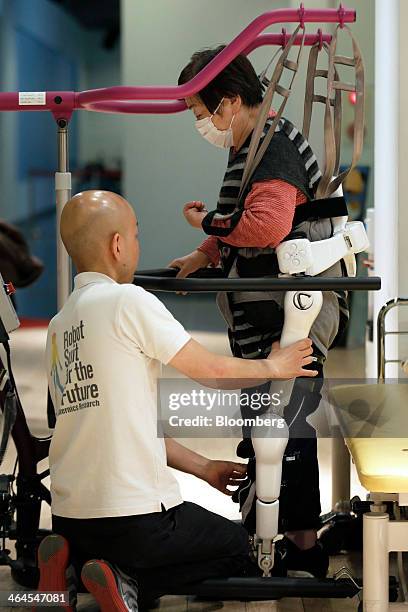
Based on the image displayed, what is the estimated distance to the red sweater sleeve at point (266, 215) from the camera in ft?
7.86

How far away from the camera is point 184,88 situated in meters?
2.51

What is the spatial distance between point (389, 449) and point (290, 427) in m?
0.23

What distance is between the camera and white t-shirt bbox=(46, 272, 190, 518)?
2316 mm

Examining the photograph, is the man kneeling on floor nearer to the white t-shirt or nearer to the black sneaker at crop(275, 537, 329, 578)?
the white t-shirt

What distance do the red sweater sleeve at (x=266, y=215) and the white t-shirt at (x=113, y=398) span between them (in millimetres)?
244

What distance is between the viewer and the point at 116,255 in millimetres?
2379

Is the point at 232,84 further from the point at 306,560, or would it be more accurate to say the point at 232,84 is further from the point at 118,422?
the point at 306,560

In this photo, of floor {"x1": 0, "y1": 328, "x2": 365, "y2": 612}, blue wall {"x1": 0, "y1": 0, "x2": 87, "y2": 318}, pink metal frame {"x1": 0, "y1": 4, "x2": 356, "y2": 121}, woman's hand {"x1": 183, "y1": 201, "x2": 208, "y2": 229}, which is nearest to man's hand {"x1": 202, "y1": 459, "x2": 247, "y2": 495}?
floor {"x1": 0, "y1": 328, "x2": 365, "y2": 612}

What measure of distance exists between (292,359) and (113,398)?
385 millimetres

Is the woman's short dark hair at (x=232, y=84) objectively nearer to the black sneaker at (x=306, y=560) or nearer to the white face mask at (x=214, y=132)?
the white face mask at (x=214, y=132)

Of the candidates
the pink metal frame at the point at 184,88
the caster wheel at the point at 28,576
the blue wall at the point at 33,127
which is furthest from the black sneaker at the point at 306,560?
the blue wall at the point at 33,127

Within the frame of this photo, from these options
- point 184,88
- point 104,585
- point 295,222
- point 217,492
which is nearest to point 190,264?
point 295,222

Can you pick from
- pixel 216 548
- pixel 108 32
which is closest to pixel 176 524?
pixel 216 548

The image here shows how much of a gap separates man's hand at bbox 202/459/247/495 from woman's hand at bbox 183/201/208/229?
1.75 feet
